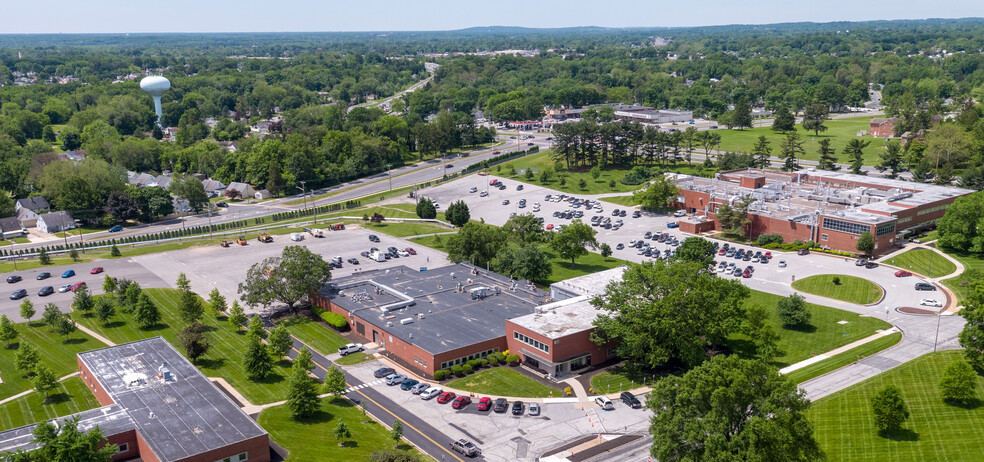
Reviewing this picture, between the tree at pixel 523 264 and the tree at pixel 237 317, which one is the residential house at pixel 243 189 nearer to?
the tree at pixel 237 317

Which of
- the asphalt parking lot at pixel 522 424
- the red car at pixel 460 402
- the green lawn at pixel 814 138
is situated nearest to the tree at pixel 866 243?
the asphalt parking lot at pixel 522 424

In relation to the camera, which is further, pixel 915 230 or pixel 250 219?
pixel 250 219

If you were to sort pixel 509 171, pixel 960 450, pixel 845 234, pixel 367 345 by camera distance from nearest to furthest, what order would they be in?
pixel 960 450 → pixel 367 345 → pixel 845 234 → pixel 509 171

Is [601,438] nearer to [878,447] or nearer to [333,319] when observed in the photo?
[878,447]

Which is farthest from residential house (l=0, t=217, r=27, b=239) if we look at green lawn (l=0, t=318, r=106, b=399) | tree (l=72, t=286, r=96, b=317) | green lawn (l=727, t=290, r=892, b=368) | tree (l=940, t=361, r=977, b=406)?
tree (l=940, t=361, r=977, b=406)

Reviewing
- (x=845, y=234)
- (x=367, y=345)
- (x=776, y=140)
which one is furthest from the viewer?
(x=776, y=140)

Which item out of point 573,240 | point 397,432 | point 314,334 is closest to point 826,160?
point 573,240

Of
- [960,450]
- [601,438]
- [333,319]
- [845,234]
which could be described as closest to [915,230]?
[845,234]
